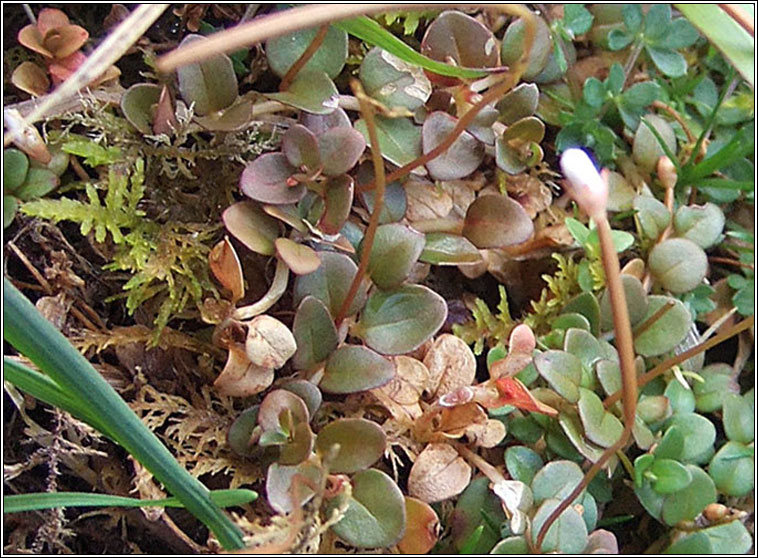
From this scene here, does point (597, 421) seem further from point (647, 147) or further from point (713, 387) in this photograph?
point (647, 147)

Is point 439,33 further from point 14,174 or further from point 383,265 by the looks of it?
point 14,174

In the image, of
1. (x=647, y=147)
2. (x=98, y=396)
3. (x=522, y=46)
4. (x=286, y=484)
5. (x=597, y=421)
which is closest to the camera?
(x=98, y=396)

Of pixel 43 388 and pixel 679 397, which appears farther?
pixel 679 397

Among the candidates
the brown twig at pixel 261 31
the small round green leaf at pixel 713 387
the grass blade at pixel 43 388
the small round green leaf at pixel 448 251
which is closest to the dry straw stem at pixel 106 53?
the brown twig at pixel 261 31

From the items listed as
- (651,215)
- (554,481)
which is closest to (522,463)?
(554,481)

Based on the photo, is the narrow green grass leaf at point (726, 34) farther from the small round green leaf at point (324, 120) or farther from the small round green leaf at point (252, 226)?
the small round green leaf at point (252, 226)

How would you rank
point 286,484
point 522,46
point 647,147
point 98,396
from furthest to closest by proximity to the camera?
1. point 647,147
2. point 522,46
3. point 286,484
4. point 98,396

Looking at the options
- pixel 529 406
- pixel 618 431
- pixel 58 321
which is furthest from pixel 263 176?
pixel 618 431

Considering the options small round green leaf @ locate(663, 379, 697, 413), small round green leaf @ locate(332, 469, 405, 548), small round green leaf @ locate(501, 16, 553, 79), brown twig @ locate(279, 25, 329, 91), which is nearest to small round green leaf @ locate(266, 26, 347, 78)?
brown twig @ locate(279, 25, 329, 91)
